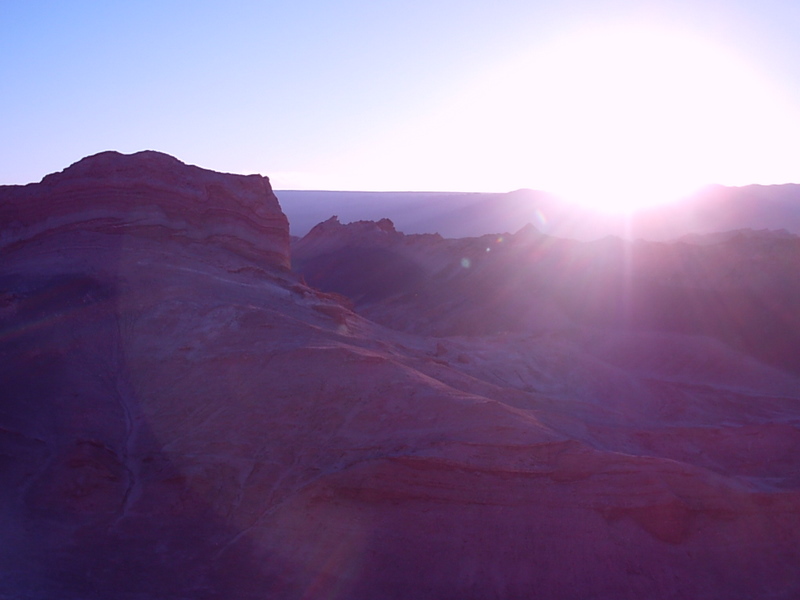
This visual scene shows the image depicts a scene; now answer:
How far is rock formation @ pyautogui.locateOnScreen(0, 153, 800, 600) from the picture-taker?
20.6ft

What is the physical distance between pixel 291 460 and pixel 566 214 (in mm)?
56966

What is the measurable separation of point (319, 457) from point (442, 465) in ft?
4.27

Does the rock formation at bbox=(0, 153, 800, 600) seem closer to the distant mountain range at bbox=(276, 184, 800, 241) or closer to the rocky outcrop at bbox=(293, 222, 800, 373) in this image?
the rocky outcrop at bbox=(293, 222, 800, 373)

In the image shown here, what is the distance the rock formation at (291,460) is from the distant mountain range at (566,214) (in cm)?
3697

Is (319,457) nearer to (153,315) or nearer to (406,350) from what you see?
(153,315)

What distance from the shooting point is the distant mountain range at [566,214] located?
51625mm

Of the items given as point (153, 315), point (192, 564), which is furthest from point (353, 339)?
point (192, 564)

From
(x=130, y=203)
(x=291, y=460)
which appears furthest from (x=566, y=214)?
(x=291, y=460)

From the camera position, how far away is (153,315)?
9.77 m

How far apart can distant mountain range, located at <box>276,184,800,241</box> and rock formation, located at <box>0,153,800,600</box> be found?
121 ft

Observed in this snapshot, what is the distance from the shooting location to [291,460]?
24.4 ft

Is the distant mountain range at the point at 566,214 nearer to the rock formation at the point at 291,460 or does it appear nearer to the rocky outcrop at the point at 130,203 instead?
the rocky outcrop at the point at 130,203

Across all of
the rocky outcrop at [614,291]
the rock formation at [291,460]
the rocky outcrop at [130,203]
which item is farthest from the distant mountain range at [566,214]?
the rock formation at [291,460]

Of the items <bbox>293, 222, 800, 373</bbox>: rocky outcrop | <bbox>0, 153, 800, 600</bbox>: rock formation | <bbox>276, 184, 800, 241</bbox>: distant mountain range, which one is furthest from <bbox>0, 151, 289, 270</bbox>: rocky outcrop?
<bbox>276, 184, 800, 241</bbox>: distant mountain range
